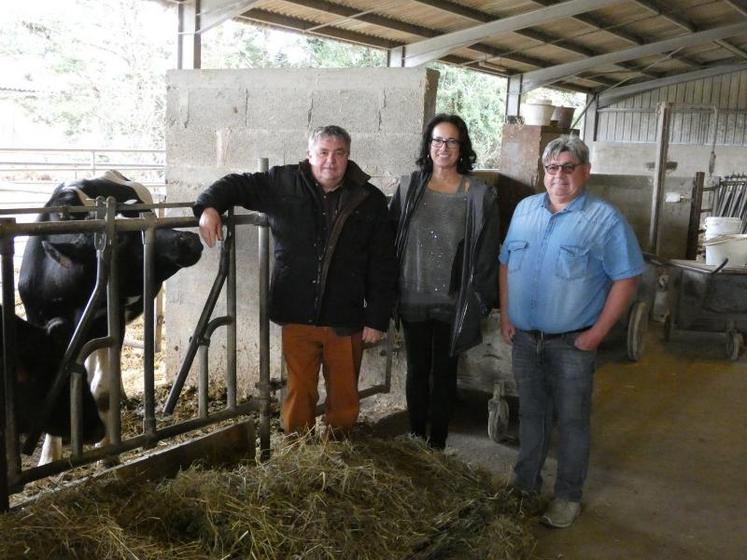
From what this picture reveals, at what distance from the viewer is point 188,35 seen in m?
6.39

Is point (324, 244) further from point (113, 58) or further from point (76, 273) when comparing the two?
point (113, 58)

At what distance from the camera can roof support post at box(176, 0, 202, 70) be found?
6328 mm

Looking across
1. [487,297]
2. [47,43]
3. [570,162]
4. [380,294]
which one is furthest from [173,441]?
[47,43]

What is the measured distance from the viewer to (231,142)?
14.1ft

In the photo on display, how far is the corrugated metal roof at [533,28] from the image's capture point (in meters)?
8.54

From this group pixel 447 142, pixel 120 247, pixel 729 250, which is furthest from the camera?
pixel 729 250

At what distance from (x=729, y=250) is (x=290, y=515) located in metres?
5.12

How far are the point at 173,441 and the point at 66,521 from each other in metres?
1.55

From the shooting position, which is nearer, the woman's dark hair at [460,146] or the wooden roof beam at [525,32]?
the woman's dark hair at [460,146]

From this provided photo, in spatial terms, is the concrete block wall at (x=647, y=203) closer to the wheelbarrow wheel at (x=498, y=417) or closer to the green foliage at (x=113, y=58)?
the wheelbarrow wheel at (x=498, y=417)

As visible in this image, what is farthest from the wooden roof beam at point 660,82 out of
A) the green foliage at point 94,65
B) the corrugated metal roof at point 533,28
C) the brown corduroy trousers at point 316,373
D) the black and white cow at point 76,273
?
the brown corduroy trousers at point 316,373

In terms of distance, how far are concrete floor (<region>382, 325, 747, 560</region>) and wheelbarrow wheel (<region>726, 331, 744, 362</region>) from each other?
0.14m

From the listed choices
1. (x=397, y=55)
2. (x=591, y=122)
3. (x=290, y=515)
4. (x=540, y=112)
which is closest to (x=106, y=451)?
(x=290, y=515)

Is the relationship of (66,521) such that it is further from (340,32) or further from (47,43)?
(47,43)
